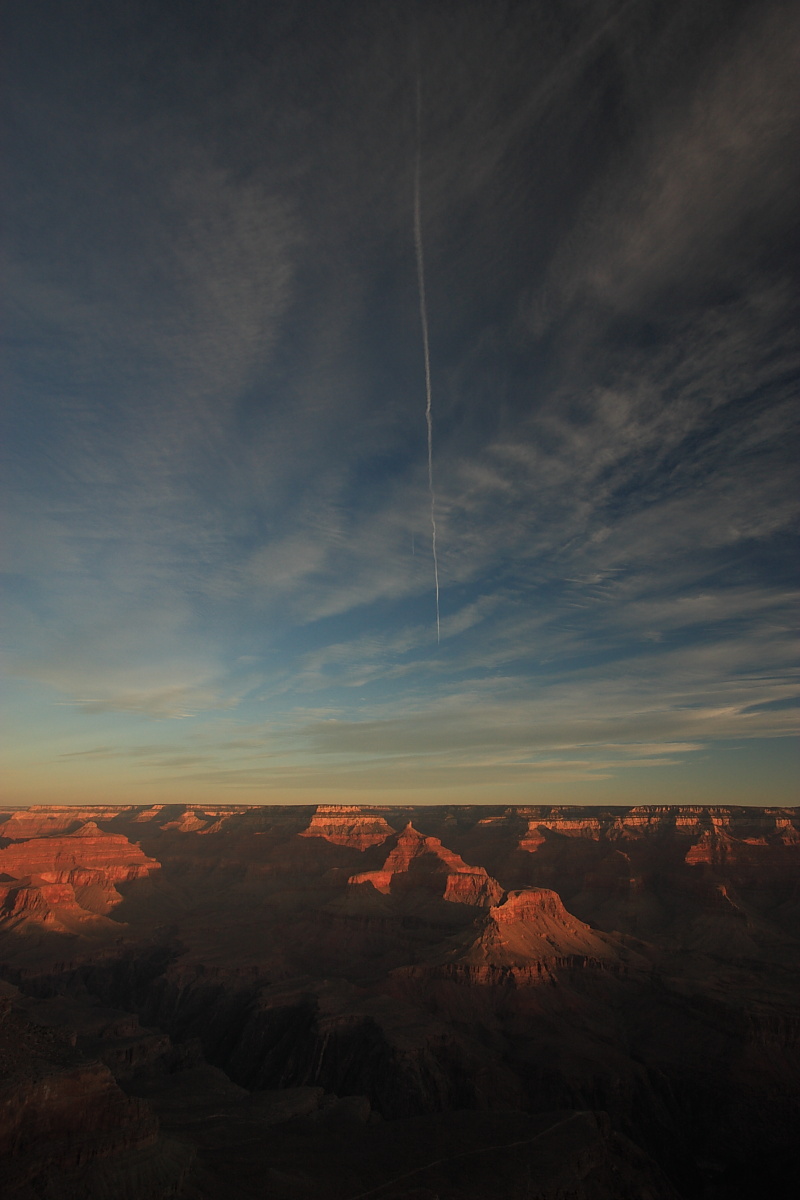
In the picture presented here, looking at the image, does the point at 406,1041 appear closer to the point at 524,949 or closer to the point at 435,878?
the point at 524,949

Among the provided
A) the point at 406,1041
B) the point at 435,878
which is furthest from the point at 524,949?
the point at 435,878

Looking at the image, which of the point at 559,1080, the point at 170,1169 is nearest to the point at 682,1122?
the point at 559,1080

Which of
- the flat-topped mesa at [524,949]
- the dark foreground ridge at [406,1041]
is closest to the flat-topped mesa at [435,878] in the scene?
the dark foreground ridge at [406,1041]

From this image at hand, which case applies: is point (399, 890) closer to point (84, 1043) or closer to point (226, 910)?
point (226, 910)

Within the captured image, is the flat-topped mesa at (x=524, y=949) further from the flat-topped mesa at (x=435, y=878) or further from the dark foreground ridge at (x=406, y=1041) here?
the flat-topped mesa at (x=435, y=878)

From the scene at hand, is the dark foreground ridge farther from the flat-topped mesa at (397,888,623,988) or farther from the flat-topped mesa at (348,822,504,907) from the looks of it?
the flat-topped mesa at (348,822,504,907)
